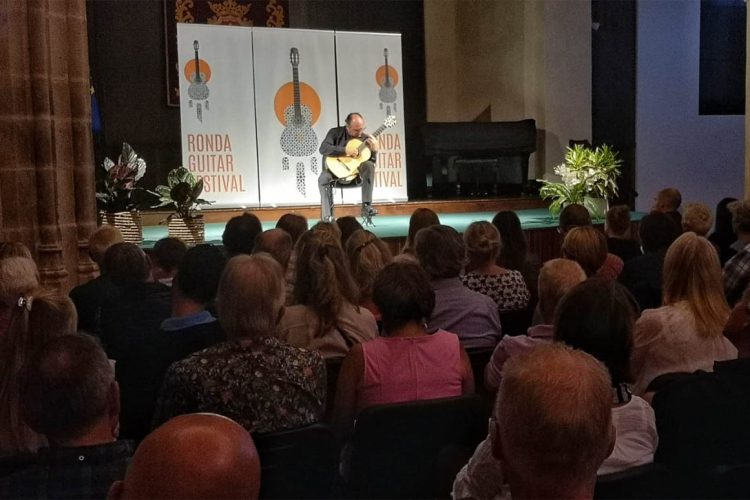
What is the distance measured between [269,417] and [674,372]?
119 cm

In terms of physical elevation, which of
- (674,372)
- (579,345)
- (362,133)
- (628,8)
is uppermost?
(628,8)

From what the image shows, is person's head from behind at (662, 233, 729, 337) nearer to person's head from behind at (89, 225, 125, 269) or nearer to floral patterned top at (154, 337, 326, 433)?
floral patterned top at (154, 337, 326, 433)

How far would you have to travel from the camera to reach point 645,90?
34.8 ft

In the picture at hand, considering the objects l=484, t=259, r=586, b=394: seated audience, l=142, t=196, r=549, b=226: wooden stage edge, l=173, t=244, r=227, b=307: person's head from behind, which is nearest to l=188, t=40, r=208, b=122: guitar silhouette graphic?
l=142, t=196, r=549, b=226: wooden stage edge

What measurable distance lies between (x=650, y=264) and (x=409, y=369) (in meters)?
1.85

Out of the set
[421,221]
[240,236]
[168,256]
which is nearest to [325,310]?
[168,256]

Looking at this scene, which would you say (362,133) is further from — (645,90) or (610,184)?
(645,90)

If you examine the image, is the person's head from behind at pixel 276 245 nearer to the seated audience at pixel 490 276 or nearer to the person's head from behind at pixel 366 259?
the person's head from behind at pixel 366 259

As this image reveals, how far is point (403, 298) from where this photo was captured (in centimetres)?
246

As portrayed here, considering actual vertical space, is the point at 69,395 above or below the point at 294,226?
→ below

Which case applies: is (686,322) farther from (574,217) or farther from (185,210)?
(185,210)

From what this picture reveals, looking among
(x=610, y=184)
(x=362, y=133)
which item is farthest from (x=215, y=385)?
(x=610, y=184)

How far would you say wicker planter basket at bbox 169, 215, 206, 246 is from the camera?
21.9ft

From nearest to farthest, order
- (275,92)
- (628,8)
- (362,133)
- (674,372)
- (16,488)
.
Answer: (16,488), (674,372), (362,133), (275,92), (628,8)
